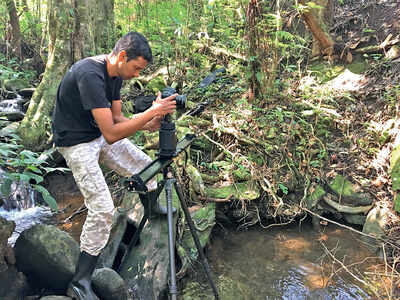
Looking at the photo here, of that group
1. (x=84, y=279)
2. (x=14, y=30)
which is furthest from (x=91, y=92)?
(x=14, y=30)

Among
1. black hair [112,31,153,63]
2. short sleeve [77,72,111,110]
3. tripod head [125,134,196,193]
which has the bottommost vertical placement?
tripod head [125,134,196,193]

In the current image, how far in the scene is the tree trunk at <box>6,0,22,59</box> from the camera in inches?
334

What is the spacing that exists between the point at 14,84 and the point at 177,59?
12.8 ft

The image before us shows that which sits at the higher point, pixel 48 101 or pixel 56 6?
pixel 56 6

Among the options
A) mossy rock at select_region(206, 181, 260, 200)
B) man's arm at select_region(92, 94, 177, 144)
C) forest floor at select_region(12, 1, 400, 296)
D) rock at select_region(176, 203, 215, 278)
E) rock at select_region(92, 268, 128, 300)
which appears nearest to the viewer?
man's arm at select_region(92, 94, 177, 144)

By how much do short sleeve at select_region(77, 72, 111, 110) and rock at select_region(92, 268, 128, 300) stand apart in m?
1.20

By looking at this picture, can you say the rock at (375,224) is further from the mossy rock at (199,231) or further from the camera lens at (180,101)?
the camera lens at (180,101)

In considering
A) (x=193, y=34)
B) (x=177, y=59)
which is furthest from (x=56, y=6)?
(x=193, y=34)

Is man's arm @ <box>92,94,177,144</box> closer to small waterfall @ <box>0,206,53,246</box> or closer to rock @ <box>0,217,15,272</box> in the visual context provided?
rock @ <box>0,217,15,272</box>

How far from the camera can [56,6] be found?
507 cm

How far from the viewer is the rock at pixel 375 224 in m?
3.64

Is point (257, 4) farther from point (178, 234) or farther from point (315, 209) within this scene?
point (178, 234)

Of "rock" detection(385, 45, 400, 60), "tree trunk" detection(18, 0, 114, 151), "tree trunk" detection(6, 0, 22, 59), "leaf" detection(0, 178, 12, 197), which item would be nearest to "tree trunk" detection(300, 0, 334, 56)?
"rock" detection(385, 45, 400, 60)

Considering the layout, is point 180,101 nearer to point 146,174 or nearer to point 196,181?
point 146,174
